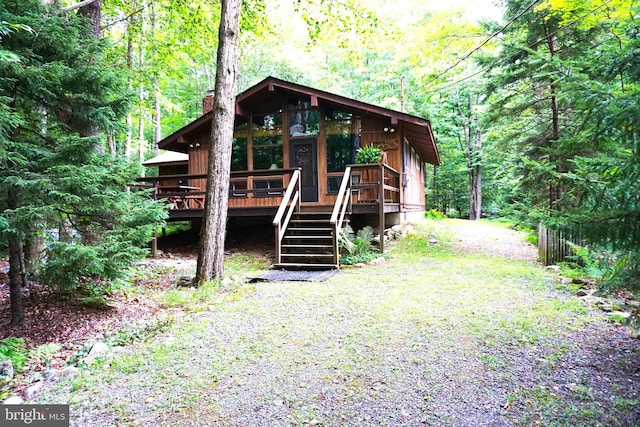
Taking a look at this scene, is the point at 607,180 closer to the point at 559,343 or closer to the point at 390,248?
the point at 559,343

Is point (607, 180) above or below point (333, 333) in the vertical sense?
above

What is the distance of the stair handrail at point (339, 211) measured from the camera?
7488 millimetres

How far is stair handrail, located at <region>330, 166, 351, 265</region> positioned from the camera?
7488mm

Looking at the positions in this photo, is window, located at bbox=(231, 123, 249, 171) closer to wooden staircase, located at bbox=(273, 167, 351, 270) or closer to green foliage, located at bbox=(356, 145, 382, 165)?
wooden staircase, located at bbox=(273, 167, 351, 270)

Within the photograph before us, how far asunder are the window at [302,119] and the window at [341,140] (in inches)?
19.3

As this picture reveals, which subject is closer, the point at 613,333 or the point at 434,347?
the point at 434,347

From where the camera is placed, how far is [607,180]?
261 centimetres

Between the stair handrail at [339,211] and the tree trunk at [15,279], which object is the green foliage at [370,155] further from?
the tree trunk at [15,279]

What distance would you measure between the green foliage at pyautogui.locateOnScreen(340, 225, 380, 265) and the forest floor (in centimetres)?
203

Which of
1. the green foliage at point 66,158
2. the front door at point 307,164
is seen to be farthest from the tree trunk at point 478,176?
the green foliage at point 66,158

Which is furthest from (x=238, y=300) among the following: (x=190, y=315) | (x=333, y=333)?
(x=333, y=333)

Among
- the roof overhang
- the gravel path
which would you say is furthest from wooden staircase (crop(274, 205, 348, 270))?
the roof overhang

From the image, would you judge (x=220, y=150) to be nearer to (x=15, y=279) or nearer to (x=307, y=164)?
(x=15, y=279)

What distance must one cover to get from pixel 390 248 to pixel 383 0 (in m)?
7.57
